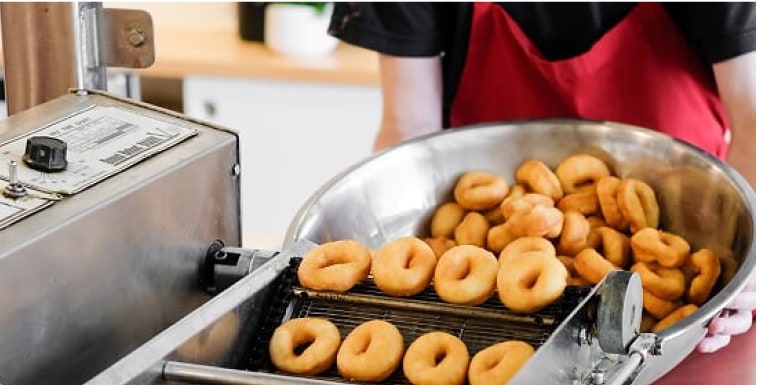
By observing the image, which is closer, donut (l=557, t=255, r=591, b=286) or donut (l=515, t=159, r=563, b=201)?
donut (l=557, t=255, r=591, b=286)

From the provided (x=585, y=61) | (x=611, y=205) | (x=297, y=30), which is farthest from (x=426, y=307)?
(x=297, y=30)

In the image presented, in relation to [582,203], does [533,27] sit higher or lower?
higher

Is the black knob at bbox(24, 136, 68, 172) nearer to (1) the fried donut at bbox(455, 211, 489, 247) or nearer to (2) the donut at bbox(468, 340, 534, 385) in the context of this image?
(2) the donut at bbox(468, 340, 534, 385)

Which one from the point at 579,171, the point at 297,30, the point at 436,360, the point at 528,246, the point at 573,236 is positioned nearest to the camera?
the point at 436,360

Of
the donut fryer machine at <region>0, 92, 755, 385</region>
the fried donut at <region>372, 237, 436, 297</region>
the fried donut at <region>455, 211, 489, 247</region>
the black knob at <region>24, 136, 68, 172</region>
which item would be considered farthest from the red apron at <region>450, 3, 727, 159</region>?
the black knob at <region>24, 136, 68, 172</region>

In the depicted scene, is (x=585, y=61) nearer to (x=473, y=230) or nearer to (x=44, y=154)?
(x=473, y=230)

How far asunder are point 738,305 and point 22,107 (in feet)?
2.38

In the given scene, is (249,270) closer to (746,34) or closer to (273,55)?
(746,34)

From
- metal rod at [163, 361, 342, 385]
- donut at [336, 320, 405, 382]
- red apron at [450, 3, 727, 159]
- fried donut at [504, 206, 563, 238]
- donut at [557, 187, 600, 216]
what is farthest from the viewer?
red apron at [450, 3, 727, 159]

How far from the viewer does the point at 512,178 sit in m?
1.40

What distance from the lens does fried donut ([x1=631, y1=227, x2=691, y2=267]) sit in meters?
1.24

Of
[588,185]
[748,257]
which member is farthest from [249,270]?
[588,185]

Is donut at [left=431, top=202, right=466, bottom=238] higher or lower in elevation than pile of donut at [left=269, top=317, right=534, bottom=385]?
lower

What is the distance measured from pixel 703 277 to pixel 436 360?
52 cm
